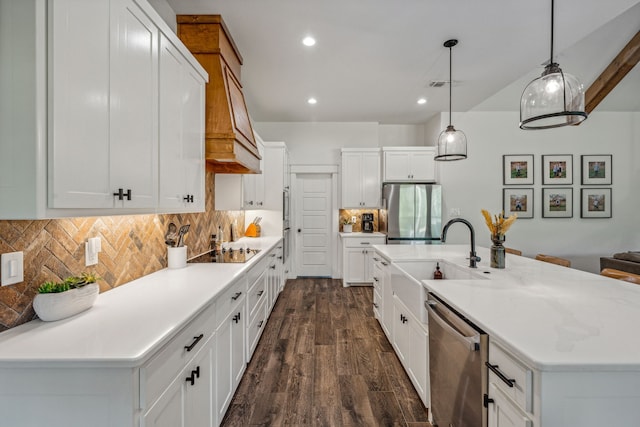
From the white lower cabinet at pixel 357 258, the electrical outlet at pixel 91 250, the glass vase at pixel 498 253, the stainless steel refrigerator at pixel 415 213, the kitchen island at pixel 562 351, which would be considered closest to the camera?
the kitchen island at pixel 562 351

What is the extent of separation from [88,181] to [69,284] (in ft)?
1.61

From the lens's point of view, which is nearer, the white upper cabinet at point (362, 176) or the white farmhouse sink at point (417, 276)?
the white farmhouse sink at point (417, 276)

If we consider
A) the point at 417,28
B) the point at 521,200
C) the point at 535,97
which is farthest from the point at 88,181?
the point at 521,200

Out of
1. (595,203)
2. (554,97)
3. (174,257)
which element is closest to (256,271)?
(174,257)

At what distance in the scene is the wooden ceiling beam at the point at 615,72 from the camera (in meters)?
3.88

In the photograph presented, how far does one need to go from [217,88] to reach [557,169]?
5768 millimetres

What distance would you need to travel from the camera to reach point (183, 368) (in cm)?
124

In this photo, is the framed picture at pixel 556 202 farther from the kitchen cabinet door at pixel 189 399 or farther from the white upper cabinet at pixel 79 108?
the white upper cabinet at pixel 79 108

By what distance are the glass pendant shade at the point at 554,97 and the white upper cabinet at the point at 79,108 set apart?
2195 millimetres

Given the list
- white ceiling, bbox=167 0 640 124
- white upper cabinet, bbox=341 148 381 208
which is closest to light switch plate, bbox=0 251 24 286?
white ceiling, bbox=167 0 640 124

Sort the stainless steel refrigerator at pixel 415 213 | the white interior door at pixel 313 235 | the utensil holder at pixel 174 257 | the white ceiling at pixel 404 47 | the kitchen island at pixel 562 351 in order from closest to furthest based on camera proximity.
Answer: the kitchen island at pixel 562 351, the utensil holder at pixel 174 257, the white ceiling at pixel 404 47, the stainless steel refrigerator at pixel 415 213, the white interior door at pixel 313 235

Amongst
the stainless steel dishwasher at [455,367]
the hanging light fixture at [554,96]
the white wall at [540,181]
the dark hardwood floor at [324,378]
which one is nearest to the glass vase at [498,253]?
the stainless steel dishwasher at [455,367]

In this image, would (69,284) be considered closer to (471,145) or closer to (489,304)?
(489,304)

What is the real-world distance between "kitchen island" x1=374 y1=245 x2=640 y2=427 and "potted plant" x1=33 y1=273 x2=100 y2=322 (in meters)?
1.68
